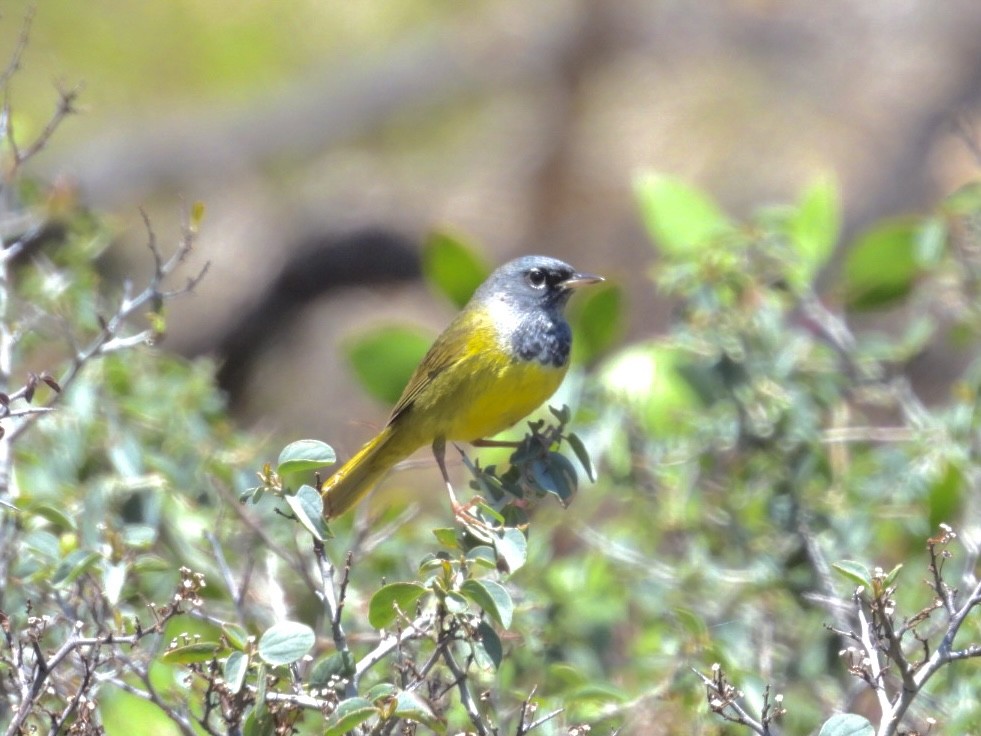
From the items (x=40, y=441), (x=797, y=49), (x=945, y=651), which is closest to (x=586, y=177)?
(x=797, y=49)

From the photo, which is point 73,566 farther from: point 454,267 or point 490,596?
point 454,267

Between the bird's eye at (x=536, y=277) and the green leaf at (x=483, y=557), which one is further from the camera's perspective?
the bird's eye at (x=536, y=277)

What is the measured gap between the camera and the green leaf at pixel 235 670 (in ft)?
7.54

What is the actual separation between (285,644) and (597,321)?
8.31ft

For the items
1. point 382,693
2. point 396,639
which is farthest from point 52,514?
point 382,693

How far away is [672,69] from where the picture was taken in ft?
30.3

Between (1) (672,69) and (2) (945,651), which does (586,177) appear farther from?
(2) (945,651)

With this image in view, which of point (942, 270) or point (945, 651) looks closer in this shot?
point (945, 651)

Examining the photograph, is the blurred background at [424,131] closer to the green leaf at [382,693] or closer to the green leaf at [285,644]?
the green leaf at [285,644]

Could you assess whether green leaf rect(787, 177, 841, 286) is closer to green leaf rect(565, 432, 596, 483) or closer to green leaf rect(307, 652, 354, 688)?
green leaf rect(565, 432, 596, 483)

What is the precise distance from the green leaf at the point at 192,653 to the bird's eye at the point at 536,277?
2187 mm

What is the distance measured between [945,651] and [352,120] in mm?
9866

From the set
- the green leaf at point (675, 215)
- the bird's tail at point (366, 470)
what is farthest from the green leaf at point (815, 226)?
the bird's tail at point (366, 470)

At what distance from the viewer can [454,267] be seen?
4.78 meters
